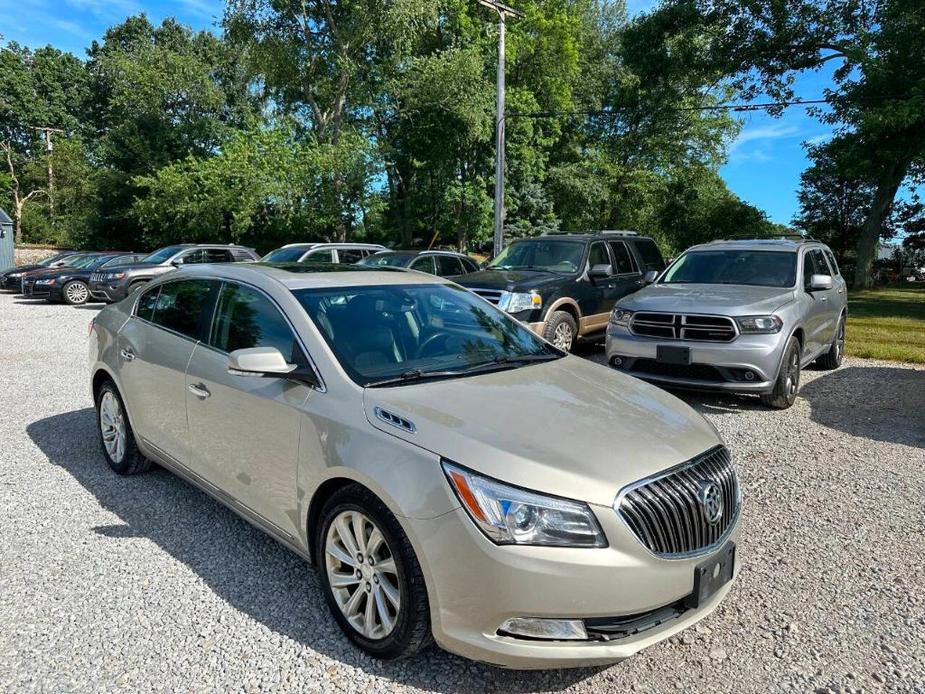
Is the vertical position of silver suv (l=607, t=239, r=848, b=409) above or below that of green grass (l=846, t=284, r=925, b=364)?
above

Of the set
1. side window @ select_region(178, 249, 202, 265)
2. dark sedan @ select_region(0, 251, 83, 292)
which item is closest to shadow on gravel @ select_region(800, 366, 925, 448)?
side window @ select_region(178, 249, 202, 265)

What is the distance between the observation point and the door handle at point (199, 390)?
3.55 m

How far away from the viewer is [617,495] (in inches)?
92.0

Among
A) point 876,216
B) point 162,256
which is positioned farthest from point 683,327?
point 876,216

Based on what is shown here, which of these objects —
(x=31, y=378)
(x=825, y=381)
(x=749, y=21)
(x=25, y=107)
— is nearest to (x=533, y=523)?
(x=825, y=381)

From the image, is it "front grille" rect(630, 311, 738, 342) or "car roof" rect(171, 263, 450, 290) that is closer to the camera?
"car roof" rect(171, 263, 450, 290)

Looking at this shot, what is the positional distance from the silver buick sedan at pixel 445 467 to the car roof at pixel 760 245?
17.3ft

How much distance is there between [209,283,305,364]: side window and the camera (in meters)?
3.27

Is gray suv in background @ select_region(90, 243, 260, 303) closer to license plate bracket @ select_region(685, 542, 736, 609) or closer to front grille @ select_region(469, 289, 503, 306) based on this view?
front grille @ select_region(469, 289, 503, 306)

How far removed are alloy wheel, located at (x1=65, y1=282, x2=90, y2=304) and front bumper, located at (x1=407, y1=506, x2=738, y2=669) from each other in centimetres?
2013

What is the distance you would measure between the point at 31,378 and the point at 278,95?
86.4 feet

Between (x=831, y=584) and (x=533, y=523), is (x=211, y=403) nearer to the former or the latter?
(x=533, y=523)

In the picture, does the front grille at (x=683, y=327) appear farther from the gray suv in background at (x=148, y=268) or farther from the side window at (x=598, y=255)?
the gray suv in background at (x=148, y=268)

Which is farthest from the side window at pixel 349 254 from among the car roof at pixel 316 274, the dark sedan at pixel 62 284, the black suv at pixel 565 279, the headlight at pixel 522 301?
the car roof at pixel 316 274
